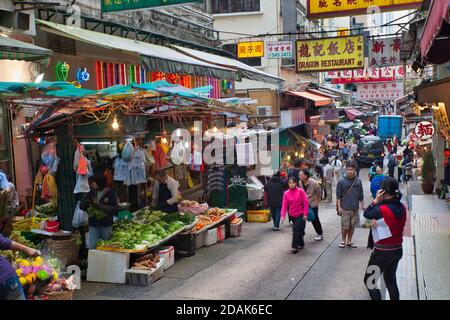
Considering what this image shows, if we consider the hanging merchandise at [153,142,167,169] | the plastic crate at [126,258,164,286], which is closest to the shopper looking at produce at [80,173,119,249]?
the plastic crate at [126,258,164,286]

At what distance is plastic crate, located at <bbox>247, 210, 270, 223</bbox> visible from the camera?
47.0 ft

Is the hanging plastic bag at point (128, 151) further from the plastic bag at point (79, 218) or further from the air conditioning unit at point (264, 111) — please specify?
the air conditioning unit at point (264, 111)

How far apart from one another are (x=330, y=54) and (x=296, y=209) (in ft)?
27.3

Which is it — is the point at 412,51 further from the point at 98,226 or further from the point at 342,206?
the point at 98,226

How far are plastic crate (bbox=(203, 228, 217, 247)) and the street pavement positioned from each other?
133mm

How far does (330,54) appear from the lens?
55.9ft

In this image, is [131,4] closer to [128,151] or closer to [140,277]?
[128,151]

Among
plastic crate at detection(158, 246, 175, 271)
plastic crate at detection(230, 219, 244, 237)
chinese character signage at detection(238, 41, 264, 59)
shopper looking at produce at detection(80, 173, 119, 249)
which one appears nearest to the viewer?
shopper looking at produce at detection(80, 173, 119, 249)

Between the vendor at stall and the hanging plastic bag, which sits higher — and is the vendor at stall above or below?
below

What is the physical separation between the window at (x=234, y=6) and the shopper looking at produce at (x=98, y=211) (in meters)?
22.3

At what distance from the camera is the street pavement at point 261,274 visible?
7812 mm

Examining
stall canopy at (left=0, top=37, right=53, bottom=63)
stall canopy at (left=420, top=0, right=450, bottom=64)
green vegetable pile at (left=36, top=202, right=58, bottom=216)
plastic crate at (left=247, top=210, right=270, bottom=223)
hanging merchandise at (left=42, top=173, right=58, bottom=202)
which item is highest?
stall canopy at (left=0, top=37, right=53, bottom=63)

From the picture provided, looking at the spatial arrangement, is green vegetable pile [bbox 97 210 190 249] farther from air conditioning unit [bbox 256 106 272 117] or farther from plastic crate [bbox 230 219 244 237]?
air conditioning unit [bbox 256 106 272 117]

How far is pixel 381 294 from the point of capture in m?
6.70
